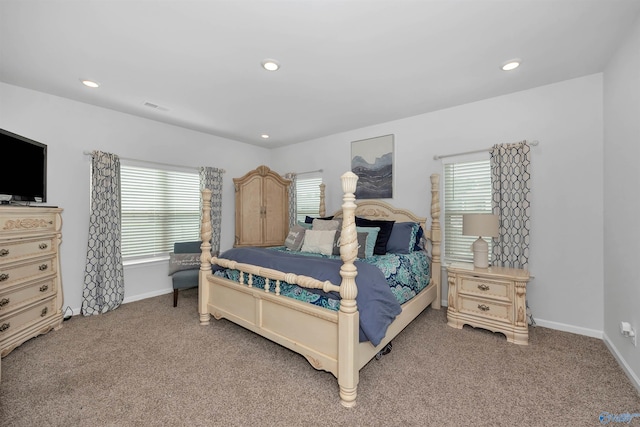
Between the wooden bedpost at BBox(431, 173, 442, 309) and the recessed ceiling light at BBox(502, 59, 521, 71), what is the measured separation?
126cm

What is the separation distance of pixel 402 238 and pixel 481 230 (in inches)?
32.7

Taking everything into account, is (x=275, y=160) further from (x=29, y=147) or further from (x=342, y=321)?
(x=342, y=321)

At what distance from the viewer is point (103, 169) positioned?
10.7 feet

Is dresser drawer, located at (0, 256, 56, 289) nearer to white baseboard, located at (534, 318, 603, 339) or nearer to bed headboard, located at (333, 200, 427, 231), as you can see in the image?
bed headboard, located at (333, 200, 427, 231)

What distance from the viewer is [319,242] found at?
10.3ft

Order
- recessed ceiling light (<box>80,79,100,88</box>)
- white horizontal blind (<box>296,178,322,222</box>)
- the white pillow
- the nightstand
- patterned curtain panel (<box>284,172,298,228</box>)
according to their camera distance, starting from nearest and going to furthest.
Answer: the nightstand
recessed ceiling light (<box>80,79,100,88</box>)
the white pillow
white horizontal blind (<box>296,178,322,222</box>)
patterned curtain panel (<box>284,172,298,228</box>)

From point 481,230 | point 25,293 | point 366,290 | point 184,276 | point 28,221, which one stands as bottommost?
point 184,276

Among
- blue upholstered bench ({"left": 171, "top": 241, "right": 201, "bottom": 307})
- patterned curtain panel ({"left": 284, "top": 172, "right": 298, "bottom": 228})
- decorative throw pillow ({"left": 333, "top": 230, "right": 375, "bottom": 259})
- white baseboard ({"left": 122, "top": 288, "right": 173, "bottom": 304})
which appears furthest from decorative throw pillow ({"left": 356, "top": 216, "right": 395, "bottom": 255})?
white baseboard ({"left": 122, "top": 288, "right": 173, "bottom": 304})

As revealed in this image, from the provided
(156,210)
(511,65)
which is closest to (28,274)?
(156,210)

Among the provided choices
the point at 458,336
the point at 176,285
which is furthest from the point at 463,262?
the point at 176,285

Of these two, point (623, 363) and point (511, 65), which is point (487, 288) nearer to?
point (623, 363)

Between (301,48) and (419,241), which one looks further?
(419,241)

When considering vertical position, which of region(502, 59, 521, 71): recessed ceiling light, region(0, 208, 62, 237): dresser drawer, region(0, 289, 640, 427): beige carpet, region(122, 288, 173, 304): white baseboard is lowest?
region(0, 289, 640, 427): beige carpet

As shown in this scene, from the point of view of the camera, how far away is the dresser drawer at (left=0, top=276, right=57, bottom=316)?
2197mm
